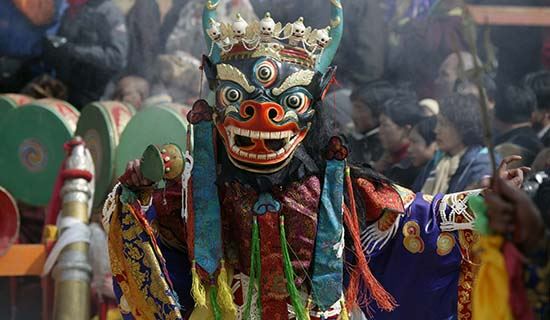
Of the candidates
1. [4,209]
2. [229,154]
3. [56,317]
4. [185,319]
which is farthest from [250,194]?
[4,209]

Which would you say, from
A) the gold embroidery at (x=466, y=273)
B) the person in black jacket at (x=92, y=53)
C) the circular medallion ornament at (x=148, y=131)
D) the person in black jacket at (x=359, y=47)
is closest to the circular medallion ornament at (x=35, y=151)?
the circular medallion ornament at (x=148, y=131)

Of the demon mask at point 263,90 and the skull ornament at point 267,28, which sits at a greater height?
the skull ornament at point 267,28

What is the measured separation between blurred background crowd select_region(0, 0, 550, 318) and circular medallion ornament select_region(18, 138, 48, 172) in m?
0.70

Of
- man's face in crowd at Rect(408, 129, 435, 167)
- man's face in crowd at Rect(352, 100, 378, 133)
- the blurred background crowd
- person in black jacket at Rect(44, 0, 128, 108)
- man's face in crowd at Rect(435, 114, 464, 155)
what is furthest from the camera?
person in black jacket at Rect(44, 0, 128, 108)

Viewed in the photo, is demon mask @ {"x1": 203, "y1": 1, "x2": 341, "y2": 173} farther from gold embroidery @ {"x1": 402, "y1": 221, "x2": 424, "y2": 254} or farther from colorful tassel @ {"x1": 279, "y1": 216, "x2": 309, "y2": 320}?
gold embroidery @ {"x1": 402, "y1": 221, "x2": 424, "y2": 254}

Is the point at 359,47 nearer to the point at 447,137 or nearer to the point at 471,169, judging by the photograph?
the point at 447,137

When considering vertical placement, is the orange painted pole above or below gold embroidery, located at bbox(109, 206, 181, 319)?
above

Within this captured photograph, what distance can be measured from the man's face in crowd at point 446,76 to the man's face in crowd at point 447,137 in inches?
48.7

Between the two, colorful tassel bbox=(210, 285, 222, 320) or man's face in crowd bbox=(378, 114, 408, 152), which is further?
man's face in crowd bbox=(378, 114, 408, 152)

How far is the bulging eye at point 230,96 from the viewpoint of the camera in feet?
17.1

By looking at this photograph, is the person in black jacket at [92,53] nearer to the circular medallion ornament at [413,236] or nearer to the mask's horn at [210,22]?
the mask's horn at [210,22]

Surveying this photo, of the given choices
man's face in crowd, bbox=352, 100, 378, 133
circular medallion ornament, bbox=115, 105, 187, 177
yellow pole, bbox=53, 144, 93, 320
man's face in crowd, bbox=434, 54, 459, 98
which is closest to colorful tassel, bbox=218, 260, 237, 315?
yellow pole, bbox=53, 144, 93, 320

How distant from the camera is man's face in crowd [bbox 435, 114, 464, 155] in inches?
295

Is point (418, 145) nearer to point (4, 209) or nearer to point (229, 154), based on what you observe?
point (4, 209)
